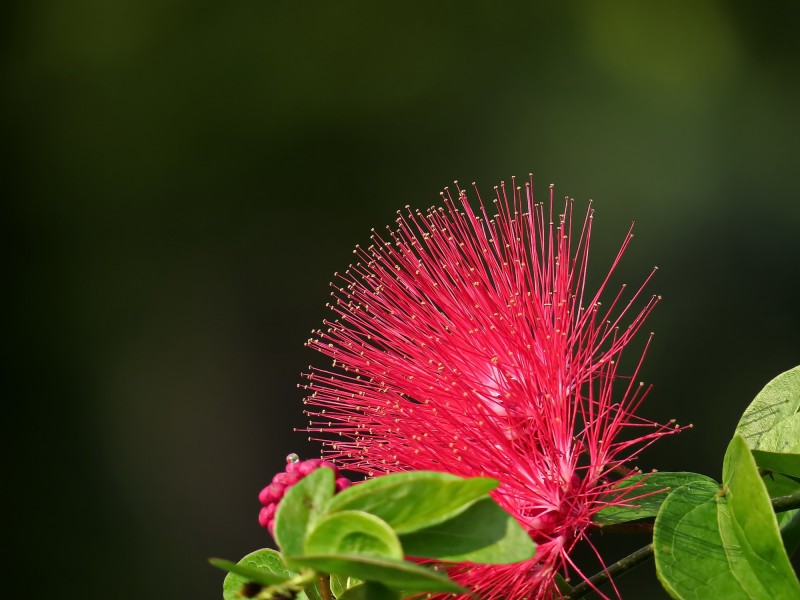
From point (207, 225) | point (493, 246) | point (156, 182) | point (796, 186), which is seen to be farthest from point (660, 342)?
point (493, 246)

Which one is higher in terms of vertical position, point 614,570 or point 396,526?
point 396,526

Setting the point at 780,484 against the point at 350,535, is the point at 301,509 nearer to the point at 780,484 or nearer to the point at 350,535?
the point at 350,535

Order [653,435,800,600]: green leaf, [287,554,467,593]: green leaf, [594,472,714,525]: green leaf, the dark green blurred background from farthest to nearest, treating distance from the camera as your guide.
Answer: the dark green blurred background → [594,472,714,525]: green leaf → [653,435,800,600]: green leaf → [287,554,467,593]: green leaf

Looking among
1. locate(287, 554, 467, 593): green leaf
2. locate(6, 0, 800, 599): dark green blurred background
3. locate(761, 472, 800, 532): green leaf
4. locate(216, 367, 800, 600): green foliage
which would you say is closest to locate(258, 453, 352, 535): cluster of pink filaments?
locate(216, 367, 800, 600): green foliage

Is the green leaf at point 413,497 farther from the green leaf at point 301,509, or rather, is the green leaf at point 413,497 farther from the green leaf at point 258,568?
the green leaf at point 258,568

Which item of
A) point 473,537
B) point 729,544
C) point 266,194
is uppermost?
point 266,194

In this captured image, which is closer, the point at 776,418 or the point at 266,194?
the point at 776,418

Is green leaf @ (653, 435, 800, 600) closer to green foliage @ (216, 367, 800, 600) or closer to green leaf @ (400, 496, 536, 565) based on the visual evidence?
green foliage @ (216, 367, 800, 600)

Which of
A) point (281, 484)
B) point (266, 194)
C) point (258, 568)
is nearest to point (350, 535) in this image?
point (281, 484)
